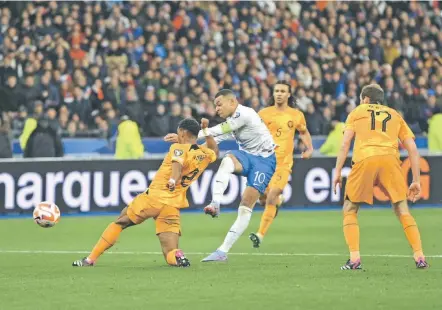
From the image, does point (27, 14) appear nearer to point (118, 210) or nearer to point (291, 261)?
point (118, 210)

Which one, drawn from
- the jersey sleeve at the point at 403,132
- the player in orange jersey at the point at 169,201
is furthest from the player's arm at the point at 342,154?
the player in orange jersey at the point at 169,201

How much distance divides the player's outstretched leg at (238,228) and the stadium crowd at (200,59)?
33.8 ft

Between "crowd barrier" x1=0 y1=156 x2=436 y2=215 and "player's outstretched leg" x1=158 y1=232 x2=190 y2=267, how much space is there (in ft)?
26.9

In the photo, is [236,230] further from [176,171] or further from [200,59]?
[200,59]

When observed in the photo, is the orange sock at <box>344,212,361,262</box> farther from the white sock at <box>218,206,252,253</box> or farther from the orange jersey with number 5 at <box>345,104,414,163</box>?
the white sock at <box>218,206,252,253</box>

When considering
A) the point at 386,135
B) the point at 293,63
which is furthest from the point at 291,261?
the point at 293,63

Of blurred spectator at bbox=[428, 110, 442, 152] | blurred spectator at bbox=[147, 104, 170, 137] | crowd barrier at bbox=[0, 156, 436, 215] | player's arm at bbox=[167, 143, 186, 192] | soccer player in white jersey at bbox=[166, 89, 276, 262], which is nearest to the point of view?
player's arm at bbox=[167, 143, 186, 192]

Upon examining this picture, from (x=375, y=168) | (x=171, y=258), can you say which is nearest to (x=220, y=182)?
(x=171, y=258)

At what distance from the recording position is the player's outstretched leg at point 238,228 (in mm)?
13836

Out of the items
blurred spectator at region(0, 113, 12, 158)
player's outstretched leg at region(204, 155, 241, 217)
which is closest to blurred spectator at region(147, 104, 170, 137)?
blurred spectator at region(0, 113, 12, 158)

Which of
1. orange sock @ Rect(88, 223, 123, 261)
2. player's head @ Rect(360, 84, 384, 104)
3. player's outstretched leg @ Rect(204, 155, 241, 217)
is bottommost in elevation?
orange sock @ Rect(88, 223, 123, 261)

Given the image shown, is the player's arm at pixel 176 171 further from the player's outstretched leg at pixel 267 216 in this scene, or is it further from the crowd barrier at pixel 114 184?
the crowd barrier at pixel 114 184

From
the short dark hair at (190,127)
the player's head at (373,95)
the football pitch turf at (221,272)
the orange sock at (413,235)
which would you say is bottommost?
the football pitch turf at (221,272)

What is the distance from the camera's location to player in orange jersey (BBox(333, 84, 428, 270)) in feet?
41.1
